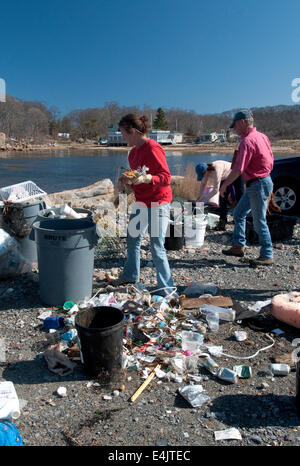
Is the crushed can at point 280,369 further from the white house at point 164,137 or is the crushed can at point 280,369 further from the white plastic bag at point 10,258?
the white house at point 164,137

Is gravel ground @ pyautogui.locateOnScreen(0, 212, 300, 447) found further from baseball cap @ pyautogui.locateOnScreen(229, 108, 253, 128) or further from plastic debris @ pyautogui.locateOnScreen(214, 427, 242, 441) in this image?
baseball cap @ pyautogui.locateOnScreen(229, 108, 253, 128)

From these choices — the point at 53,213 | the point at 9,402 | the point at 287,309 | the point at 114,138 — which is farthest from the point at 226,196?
the point at 114,138

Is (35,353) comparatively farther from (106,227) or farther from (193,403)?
(106,227)

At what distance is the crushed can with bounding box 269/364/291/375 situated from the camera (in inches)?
125

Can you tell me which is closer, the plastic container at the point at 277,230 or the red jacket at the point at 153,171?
the red jacket at the point at 153,171

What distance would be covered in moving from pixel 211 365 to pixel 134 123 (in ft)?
8.03

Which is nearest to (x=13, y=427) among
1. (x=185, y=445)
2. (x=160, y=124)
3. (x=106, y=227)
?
(x=185, y=445)

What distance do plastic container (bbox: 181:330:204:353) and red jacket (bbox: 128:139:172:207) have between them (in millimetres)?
1386

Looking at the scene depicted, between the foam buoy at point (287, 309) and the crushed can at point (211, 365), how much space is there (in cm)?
101

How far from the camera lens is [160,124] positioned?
12300 centimetres

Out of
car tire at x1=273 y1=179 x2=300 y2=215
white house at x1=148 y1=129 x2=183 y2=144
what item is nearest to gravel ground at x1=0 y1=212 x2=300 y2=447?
car tire at x1=273 y1=179 x2=300 y2=215

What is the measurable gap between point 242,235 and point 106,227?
7.18ft

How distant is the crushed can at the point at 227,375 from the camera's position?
3.09 meters

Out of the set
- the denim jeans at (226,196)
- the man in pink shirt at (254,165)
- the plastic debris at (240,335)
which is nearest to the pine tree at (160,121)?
the denim jeans at (226,196)
